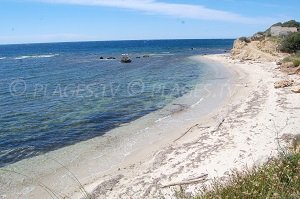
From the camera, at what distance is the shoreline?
13.3 meters

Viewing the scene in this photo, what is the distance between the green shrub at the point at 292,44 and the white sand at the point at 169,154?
117ft

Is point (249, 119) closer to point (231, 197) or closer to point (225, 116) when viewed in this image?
point (225, 116)

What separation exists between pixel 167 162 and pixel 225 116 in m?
8.11

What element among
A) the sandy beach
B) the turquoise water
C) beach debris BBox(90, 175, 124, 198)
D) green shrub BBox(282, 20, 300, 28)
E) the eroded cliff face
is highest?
green shrub BBox(282, 20, 300, 28)

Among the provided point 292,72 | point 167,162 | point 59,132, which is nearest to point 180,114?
point 59,132

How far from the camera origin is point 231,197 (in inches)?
204

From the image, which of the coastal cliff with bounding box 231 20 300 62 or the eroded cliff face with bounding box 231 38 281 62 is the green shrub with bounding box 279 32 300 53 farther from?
the eroded cliff face with bounding box 231 38 281 62

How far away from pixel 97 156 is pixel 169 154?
10.2 feet

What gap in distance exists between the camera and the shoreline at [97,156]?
13344 mm

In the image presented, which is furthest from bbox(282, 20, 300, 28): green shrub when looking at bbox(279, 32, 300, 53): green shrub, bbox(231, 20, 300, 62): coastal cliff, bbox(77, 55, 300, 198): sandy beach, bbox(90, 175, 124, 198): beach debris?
bbox(90, 175, 124, 198): beach debris

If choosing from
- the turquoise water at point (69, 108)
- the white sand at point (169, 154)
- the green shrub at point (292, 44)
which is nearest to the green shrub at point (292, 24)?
the green shrub at point (292, 44)

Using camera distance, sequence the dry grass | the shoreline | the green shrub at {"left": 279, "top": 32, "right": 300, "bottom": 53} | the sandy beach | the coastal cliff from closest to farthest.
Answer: the dry grass → the sandy beach → the shoreline → the green shrub at {"left": 279, "top": 32, "right": 300, "bottom": 53} → the coastal cliff

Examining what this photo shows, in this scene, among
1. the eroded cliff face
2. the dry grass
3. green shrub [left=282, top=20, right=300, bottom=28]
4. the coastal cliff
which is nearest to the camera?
the dry grass

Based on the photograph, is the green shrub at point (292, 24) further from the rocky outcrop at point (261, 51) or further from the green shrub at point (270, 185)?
the green shrub at point (270, 185)
